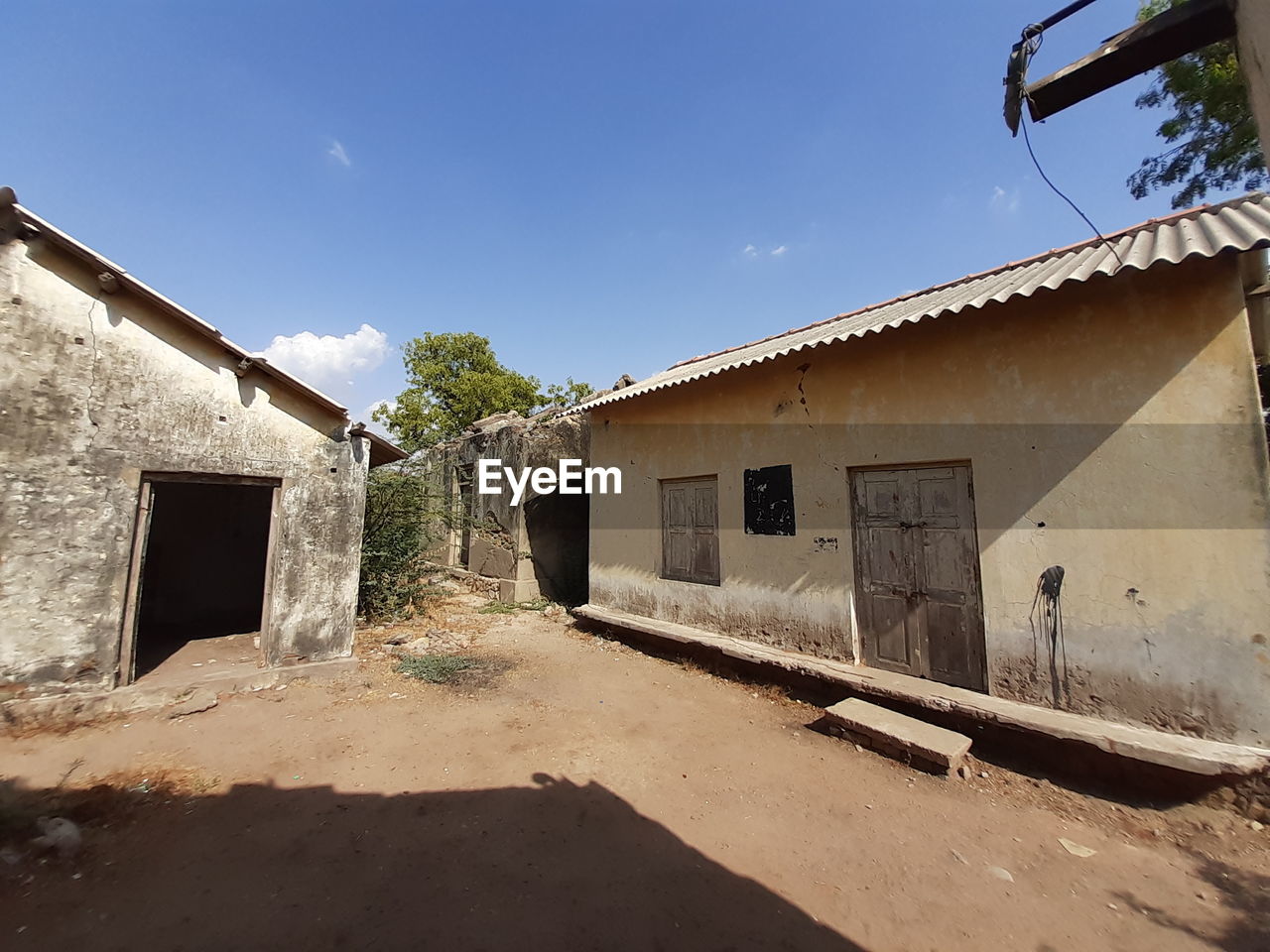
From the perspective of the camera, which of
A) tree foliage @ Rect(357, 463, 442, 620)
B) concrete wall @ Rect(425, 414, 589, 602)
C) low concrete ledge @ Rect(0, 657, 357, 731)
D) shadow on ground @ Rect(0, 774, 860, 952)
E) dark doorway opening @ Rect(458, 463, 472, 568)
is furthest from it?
dark doorway opening @ Rect(458, 463, 472, 568)

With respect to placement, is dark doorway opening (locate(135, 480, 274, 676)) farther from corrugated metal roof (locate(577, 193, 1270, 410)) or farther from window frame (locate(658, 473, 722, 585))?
corrugated metal roof (locate(577, 193, 1270, 410))

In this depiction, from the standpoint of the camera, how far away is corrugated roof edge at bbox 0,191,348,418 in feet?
14.8

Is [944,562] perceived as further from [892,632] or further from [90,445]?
[90,445]

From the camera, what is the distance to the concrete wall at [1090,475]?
347cm

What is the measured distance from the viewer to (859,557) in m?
5.32

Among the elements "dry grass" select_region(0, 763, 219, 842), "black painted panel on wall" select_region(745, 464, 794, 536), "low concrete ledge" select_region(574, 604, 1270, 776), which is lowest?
"dry grass" select_region(0, 763, 219, 842)

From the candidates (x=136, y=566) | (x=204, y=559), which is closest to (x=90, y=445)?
(x=136, y=566)

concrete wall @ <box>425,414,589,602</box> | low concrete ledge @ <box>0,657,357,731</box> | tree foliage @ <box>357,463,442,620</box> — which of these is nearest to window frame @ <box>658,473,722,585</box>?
concrete wall @ <box>425,414,589,602</box>

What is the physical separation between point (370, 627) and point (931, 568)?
7.68 m

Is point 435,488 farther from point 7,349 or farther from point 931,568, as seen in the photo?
point 931,568

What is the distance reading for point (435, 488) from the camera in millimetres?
9367

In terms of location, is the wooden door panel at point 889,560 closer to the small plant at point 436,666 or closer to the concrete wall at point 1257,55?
the concrete wall at point 1257,55

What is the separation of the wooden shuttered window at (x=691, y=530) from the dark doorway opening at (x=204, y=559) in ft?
19.8

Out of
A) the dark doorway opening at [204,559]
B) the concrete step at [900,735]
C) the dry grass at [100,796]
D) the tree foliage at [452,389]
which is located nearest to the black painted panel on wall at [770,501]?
the concrete step at [900,735]
